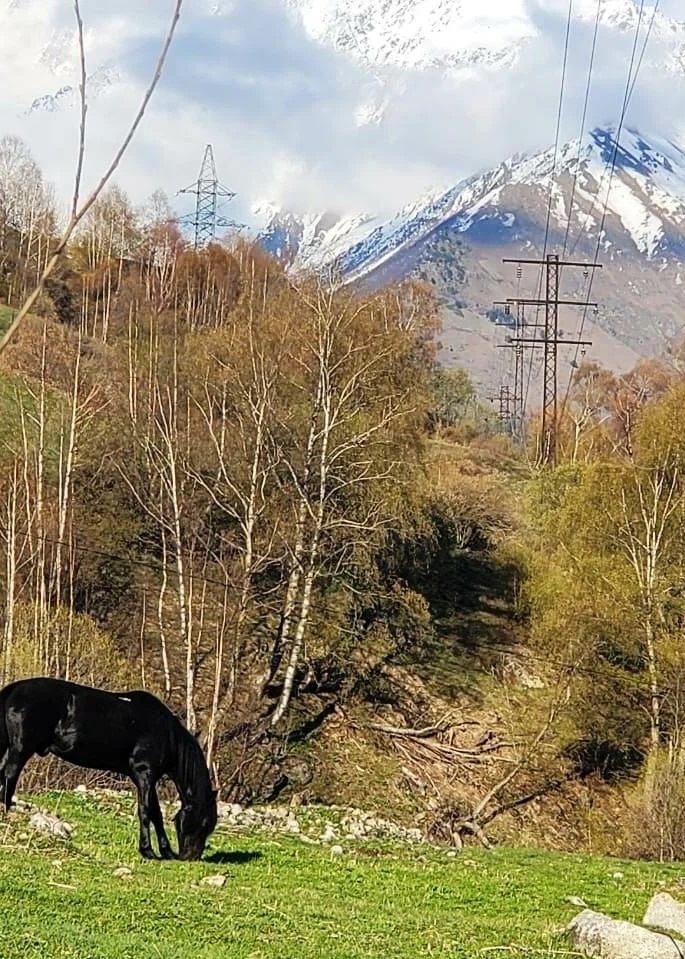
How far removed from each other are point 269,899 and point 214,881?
60 cm

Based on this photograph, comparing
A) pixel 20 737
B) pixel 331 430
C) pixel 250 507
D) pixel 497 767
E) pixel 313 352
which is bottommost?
pixel 497 767

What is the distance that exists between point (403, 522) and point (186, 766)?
72.8 feet

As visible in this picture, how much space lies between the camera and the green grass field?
6.96 meters

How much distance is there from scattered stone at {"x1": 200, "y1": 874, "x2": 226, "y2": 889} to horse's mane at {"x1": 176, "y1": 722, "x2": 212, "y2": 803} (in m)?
1.33

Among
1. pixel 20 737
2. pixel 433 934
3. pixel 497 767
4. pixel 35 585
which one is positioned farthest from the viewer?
pixel 497 767

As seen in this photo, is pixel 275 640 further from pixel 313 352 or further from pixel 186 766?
pixel 186 766

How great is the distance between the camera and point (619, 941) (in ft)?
24.9

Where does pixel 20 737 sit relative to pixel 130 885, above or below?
above

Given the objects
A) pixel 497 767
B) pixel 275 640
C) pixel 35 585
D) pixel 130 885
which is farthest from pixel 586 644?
pixel 130 885

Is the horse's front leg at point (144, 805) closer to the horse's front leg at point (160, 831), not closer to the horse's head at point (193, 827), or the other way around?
the horse's front leg at point (160, 831)

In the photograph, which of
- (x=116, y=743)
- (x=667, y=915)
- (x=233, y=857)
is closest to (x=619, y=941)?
(x=667, y=915)

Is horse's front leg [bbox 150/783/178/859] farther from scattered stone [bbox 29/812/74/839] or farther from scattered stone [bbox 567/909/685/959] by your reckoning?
scattered stone [bbox 567/909/685/959]

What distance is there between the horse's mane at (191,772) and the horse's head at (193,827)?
101mm

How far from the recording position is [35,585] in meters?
26.2
